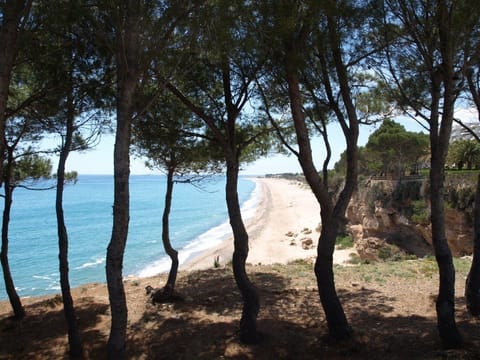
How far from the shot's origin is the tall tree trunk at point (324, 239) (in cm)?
464

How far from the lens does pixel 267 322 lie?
562 centimetres

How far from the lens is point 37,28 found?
462cm

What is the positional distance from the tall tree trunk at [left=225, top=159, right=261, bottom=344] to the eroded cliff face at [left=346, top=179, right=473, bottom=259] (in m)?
12.6

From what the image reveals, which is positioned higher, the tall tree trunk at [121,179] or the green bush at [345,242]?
the tall tree trunk at [121,179]

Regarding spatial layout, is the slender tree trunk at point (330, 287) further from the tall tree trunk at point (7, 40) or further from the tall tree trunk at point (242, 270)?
the tall tree trunk at point (7, 40)

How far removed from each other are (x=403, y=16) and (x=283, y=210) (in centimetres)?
4345

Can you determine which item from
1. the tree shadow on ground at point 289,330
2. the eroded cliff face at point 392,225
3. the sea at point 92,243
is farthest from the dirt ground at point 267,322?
the eroded cliff face at point 392,225

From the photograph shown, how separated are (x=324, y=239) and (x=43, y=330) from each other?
469cm

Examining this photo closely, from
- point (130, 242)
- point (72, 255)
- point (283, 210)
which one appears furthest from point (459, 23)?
point (283, 210)

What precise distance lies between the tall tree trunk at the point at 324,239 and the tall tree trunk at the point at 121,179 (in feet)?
6.84

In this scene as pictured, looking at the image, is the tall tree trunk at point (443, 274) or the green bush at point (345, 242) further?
the green bush at point (345, 242)

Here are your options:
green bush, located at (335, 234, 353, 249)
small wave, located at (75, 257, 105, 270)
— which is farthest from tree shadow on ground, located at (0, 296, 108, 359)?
green bush, located at (335, 234, 353, 249)

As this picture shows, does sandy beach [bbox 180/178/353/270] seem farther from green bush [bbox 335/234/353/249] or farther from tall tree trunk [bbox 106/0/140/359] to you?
tall tree trunk [bbox 106/0/140/359]

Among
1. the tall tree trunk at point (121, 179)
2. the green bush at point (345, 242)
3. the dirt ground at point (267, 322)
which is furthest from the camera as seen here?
the green bush at point (345, 242)
